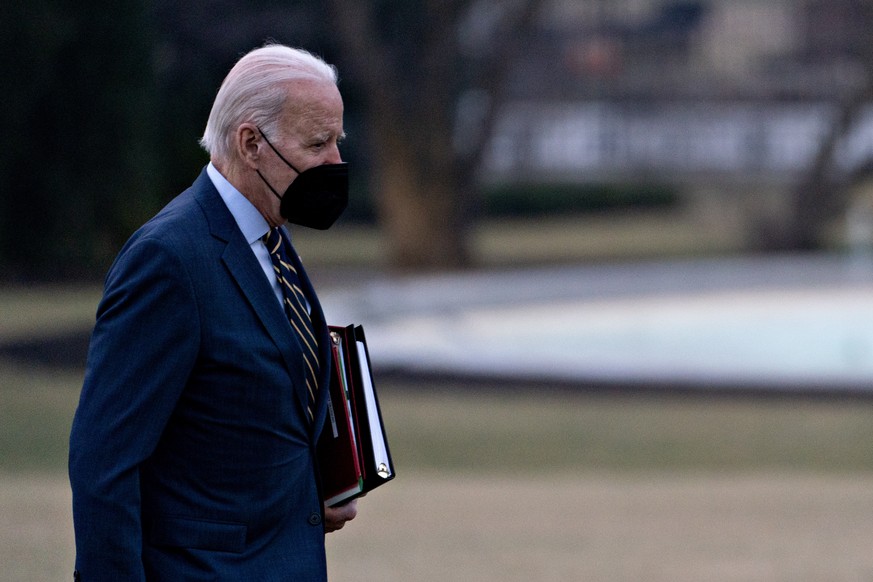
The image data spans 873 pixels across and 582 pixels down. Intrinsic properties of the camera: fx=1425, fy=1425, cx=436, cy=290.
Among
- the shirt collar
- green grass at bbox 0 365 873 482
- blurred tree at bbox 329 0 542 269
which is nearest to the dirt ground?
green grass at bbox 0 365 873 482

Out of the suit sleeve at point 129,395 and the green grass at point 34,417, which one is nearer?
the suit sleeve at point 129,395

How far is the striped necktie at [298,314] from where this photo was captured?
2529mm

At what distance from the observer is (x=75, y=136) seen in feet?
43.8

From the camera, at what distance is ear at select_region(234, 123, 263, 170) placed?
246 cm

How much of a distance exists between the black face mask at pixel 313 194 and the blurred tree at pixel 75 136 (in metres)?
8.97

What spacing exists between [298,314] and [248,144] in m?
0.32

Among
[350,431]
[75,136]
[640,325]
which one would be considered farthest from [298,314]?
[640,325]

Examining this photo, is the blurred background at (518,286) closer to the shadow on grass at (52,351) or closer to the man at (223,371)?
the shadow on grass at (52,351)

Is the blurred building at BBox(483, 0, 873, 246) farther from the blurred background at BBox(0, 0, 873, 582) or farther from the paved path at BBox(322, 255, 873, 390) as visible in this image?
the paved path at BBox(322, 255, 873, 390)

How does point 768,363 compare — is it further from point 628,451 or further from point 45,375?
point 45,375

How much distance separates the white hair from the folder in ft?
1.59

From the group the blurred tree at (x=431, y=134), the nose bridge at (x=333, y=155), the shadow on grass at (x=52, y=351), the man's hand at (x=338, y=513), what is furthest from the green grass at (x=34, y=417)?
the blurred tree at (x=431, y=134)

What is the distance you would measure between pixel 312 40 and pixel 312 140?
25.1 meters

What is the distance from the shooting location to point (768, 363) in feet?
41.9
